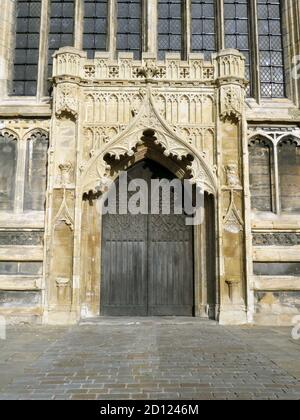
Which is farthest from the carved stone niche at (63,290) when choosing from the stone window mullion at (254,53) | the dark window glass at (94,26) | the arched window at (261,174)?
the stone window mullion at (254,53)

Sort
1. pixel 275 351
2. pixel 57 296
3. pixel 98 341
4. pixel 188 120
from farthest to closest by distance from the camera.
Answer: pixel 188 120, pixel 57 296, pixel 98 341, pixel 275 351

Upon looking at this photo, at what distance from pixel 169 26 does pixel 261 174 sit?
5002 mm

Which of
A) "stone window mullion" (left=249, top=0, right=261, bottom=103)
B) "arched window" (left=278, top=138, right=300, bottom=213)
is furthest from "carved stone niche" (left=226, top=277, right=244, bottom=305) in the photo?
"stone window mullion" (left=249, top=0, right=261, bottom=103)

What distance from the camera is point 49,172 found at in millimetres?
10305

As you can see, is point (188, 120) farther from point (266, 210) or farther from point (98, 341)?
point (98, 341)

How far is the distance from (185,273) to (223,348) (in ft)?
13.7

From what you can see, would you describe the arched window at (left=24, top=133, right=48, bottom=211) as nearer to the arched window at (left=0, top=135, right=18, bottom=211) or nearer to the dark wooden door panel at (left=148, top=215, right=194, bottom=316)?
the arched window at (left=0, top=135, right=18, bottom=211)

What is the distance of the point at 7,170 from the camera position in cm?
1087

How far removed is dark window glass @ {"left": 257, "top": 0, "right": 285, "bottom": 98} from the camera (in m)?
12.0

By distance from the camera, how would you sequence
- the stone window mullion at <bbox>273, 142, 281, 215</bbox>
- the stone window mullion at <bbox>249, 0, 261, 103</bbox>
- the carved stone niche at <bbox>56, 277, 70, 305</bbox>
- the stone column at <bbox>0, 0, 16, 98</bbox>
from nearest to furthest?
the carved stone niche at <bbox>56, 277, 70, 305</bbox>
the stone window mullion at <bbox>273, 142, 281, 215</bbox>
the stone column at <bbox>0, 0, 16, 98</bbox>
the stone window mullion at <bbox>249, 0, 261, 103</bbox>

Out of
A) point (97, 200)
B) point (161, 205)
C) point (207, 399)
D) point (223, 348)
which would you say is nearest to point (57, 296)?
point (97, 200)

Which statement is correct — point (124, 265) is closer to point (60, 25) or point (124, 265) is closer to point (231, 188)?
point (231, 188)

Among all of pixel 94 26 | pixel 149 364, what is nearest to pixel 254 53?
pixel 94 26

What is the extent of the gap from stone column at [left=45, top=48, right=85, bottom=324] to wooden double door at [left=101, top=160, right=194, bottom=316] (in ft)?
3.88
